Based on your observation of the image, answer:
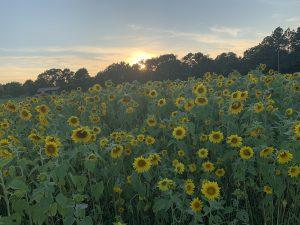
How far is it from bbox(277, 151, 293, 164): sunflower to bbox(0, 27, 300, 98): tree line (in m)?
41.7

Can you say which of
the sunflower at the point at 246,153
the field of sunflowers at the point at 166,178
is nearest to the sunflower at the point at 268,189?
the field of sunflowers at the point at 166,178

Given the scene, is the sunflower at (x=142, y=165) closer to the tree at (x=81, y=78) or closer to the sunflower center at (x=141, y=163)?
the sunflower center at (x=141, y=163)

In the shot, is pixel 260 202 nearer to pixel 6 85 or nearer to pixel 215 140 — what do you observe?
pixel 215 140

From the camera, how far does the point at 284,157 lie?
425 centimetres

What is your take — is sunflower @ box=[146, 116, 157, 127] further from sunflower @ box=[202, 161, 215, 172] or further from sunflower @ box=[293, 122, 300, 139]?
sunflower @ box=[293, 122, 300, 139]

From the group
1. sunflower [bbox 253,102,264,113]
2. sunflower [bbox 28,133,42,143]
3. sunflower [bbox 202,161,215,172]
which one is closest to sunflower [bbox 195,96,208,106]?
sunflower [bbox 253,102,264,113]

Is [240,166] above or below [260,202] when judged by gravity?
above

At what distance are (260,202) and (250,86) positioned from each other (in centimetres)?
402

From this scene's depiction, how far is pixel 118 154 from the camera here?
193 inches

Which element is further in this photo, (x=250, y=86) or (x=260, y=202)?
(x=250, y=86)

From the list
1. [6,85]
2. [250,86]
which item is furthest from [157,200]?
[6,85]

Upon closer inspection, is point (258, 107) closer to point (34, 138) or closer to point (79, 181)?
point (79, 181)

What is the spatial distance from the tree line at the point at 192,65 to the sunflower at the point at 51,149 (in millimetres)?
40931

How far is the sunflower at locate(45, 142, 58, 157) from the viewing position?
4613mm
